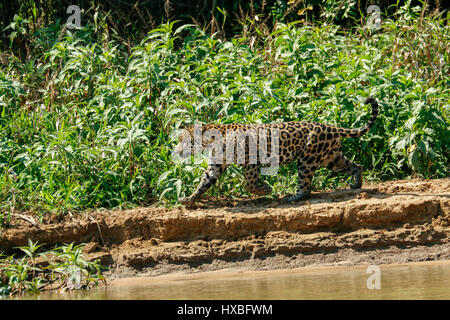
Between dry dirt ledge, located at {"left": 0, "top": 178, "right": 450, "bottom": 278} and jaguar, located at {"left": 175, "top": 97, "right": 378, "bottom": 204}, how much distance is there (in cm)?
32

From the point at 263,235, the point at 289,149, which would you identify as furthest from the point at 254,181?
the point at 263,235

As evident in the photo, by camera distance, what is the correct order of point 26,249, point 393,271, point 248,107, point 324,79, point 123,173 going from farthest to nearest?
point 324,79, point 248,107, point 123,173, point 26,249, point 393,271

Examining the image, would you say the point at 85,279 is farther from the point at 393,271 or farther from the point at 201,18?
the point at 201,18

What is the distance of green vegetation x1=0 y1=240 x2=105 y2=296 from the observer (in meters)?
6.12

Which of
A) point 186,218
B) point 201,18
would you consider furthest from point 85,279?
point 201,18

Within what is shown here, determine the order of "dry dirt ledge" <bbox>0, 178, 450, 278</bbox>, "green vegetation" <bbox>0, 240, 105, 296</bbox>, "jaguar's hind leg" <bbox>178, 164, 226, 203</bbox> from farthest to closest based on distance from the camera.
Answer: "jaguar's hind leg" <bbox>178, 164, 226, 203</bbox> → "dry dirt ledge" <bbox>0, 178, 450, 278</bbox> → "green vegetation" <bbox>0, 240, 105, 296</bbox>

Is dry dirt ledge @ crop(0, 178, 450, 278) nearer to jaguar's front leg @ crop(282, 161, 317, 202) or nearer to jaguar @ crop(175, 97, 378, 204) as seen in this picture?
jaguar's front leg @ crop(282, 161, 317, 202)

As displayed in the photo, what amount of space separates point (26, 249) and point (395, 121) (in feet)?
14.9

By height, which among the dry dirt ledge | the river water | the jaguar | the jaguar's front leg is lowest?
→ the river water

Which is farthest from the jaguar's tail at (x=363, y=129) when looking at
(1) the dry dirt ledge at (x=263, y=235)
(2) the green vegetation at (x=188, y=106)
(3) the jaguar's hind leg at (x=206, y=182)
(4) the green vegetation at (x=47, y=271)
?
(4) the green vegetation at (x=47, y=271)

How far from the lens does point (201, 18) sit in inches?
479

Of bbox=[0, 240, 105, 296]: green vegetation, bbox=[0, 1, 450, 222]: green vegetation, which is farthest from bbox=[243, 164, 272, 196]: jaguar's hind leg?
bbox=[0, 240, 105, 296]: green vegetation

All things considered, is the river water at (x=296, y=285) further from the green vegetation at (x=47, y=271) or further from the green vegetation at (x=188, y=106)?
the green vegetation at (x=188, y=106)

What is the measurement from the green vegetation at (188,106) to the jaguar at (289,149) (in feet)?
0.93
